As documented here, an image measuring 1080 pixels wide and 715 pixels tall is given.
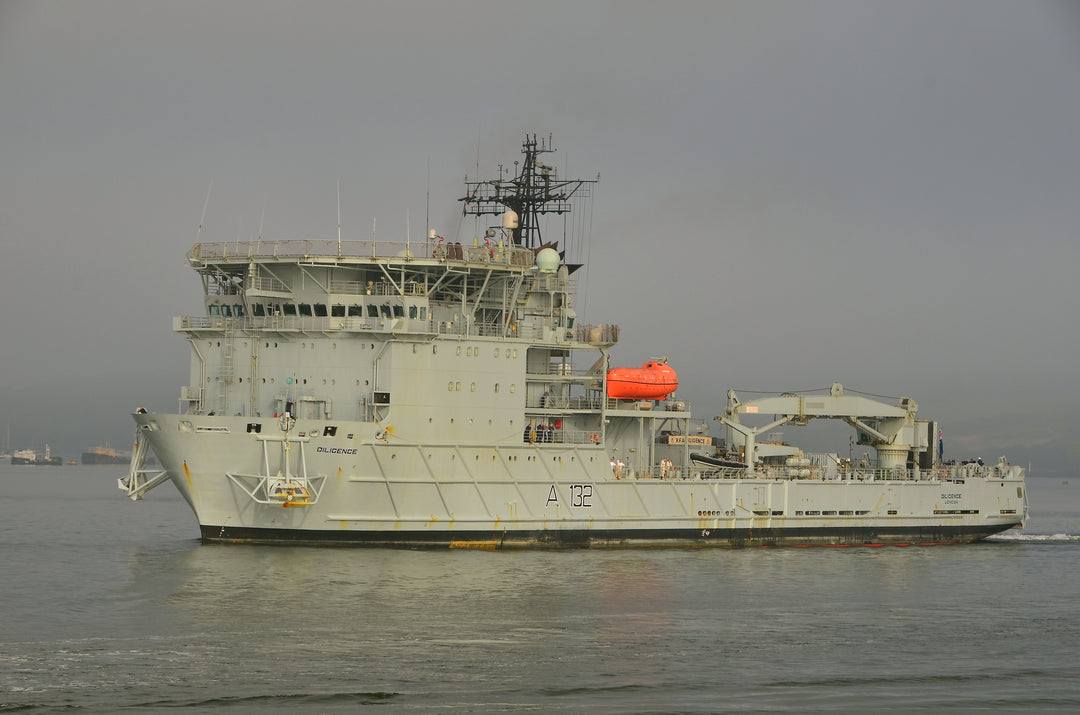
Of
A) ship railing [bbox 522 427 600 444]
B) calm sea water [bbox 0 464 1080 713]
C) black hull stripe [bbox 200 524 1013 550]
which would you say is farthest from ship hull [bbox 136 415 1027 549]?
calm sea water [bbox 0 464 1080 713]

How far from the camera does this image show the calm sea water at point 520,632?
17547 mm

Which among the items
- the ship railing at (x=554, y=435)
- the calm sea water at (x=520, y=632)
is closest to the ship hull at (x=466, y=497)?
the ship railing at (x=554, y=435)

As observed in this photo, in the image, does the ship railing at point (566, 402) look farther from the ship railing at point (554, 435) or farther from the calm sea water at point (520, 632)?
the calm sea water at point (520, 632)

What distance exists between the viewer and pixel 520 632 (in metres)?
21.5

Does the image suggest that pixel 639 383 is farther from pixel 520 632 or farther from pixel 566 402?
pixel 520 632

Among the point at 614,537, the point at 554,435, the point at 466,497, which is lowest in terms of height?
the point at 614,537

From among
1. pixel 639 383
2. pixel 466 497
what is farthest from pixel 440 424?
pixel 639 383

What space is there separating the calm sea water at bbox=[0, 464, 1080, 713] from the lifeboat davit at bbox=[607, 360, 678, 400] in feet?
18.0

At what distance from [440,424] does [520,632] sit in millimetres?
11435

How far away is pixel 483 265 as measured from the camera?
33094 mm

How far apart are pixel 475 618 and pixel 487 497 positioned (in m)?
9.78

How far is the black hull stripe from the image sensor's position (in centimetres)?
3088

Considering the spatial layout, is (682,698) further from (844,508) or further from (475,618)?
(844,508)

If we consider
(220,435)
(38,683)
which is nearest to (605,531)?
(220,435)
